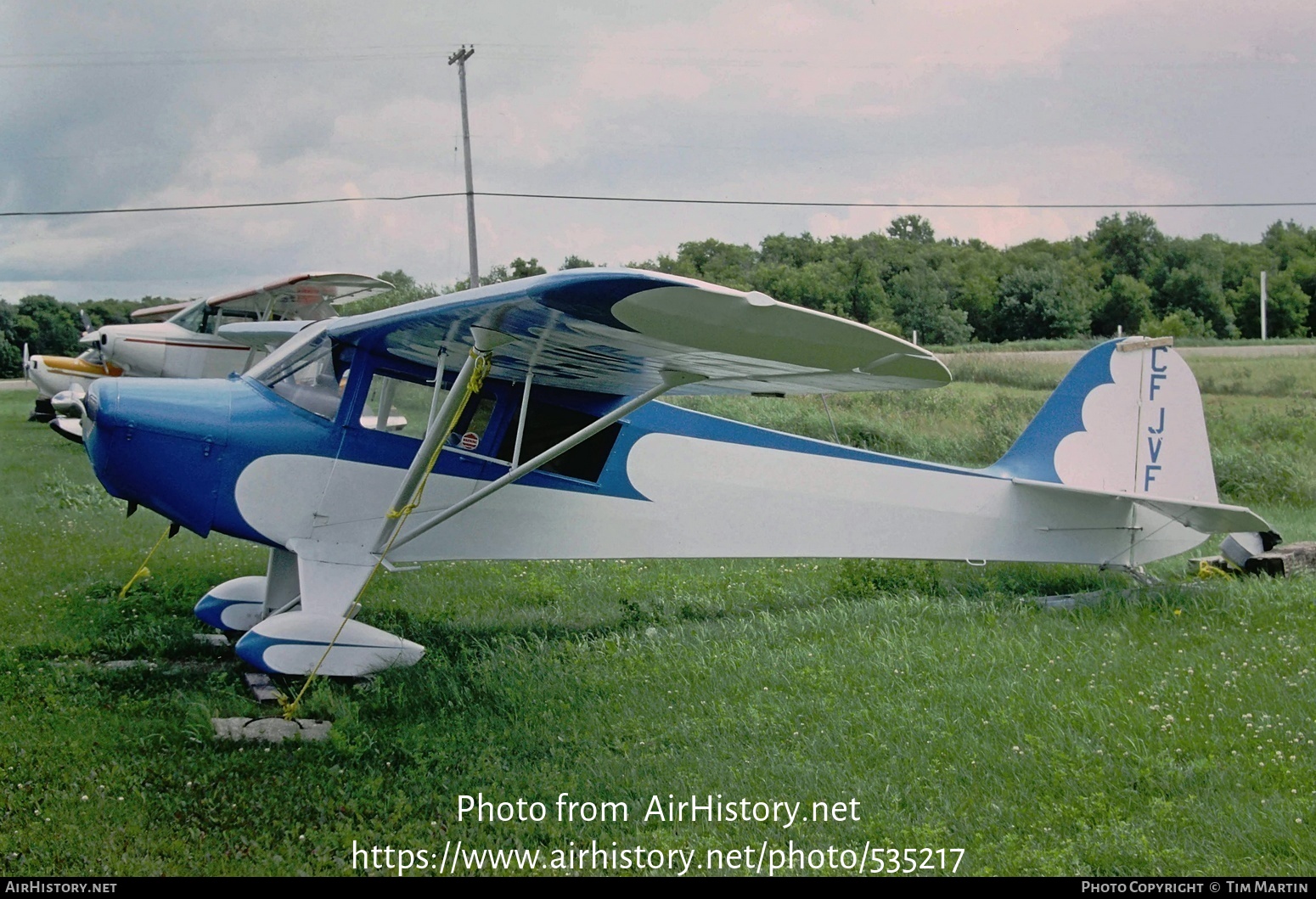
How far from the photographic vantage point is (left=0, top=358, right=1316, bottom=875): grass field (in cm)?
369

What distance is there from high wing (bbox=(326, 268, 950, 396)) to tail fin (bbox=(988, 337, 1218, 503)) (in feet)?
8.11

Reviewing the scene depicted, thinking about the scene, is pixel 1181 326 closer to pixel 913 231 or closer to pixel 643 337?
pixel 913 231

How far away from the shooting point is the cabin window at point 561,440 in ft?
19.6

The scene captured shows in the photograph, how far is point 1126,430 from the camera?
699 cm

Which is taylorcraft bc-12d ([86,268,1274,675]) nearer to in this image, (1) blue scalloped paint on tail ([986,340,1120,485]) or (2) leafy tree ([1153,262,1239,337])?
(1) blue scalloped paint on tail ([986,340,1120,485])

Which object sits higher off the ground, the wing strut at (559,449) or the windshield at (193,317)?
the windshield at (193,317)

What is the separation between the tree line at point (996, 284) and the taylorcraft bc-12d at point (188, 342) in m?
2.50

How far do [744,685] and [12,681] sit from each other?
4171 millimetres

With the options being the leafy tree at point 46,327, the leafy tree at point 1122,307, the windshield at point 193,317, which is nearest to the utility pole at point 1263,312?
the leafy tree at point 1122,307

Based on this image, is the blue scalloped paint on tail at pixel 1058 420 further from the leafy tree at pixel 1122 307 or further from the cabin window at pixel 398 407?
the leafy tree at pixel 1122 307

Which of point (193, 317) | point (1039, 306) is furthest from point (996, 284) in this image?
point (193, 317)

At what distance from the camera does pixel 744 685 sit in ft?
17.3

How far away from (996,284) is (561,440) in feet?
52.8
